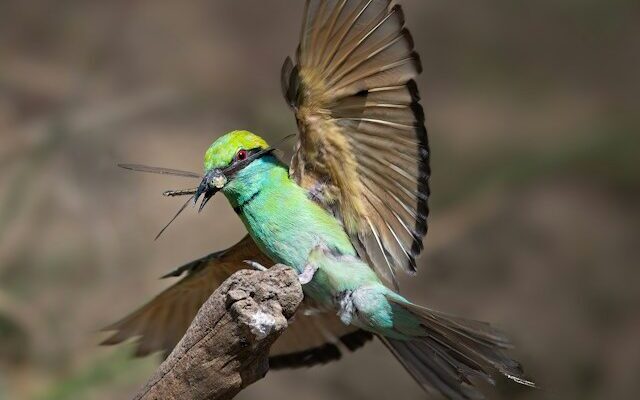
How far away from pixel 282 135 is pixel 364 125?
1977mm

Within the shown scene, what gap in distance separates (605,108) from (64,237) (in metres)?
2.08

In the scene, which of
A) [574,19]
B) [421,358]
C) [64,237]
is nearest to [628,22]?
[574,19]

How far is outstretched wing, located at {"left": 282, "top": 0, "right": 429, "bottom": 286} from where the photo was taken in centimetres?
204

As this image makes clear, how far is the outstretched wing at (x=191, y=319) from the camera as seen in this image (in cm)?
244

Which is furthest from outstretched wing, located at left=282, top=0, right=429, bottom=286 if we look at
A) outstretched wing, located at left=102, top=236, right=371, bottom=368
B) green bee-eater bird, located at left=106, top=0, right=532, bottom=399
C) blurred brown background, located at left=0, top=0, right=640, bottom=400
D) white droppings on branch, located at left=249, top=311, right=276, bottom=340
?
blurred brown background, located at left=0, top=0, right=640, bottom=400

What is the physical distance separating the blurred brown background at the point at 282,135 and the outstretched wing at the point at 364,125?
1.36 meters

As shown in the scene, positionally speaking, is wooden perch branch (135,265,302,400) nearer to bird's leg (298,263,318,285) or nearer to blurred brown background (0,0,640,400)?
bird's leg (298,263,318,285)

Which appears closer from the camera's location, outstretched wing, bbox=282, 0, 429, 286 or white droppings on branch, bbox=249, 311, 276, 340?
white droppings on branch, bbox=249, 311, 276, 340

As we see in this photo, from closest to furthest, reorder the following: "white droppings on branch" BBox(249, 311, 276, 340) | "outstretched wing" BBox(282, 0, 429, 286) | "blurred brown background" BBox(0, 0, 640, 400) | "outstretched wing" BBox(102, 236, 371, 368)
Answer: "white droppings on branch" BBox(249, 311, 276, 340) < "outstretched wing" BBox(282, 0, 429, 286) < "outstretched wing" BBox(102, 236, 371, 368) < "blurred brown background" BBox(0, 0, 640, 400)

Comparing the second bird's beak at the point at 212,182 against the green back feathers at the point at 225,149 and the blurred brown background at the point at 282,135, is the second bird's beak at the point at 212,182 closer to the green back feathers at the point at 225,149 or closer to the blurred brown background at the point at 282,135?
the green back feathers at the point at 225,149

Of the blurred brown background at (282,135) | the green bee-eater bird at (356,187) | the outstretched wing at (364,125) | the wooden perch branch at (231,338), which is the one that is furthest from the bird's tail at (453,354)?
the blurred brown background at (282,135)

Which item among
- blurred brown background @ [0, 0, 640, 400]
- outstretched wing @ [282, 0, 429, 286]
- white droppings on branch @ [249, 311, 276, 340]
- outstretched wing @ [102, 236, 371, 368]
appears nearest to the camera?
white droppings on branch @ [249, 311, 276, 340]

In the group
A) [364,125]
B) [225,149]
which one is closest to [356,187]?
[364,125]

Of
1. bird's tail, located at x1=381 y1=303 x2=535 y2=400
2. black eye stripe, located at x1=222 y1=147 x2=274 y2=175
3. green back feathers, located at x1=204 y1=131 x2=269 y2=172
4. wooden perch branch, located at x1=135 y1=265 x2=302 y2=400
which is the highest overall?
green back feathers, located at x1=204 y1=131 x2=269 y2=172
